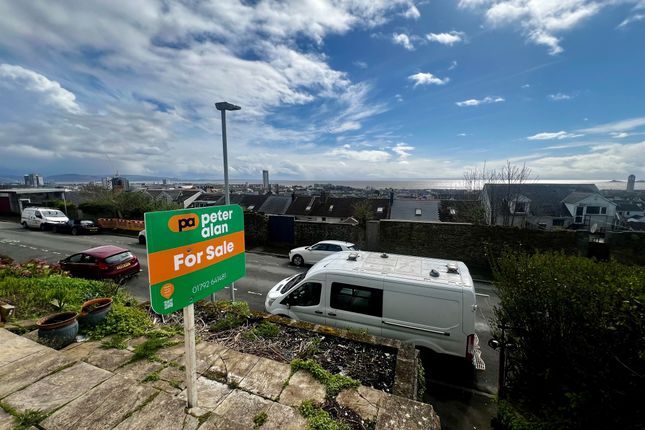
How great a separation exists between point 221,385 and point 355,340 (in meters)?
2.25

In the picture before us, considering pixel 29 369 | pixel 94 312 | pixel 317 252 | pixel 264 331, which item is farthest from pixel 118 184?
pixel 264 331

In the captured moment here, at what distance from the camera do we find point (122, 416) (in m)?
2.51

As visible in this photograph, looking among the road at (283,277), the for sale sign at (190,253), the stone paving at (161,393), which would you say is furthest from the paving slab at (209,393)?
the road at (283,277)

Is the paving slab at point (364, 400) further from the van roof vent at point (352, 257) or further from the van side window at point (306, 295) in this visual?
the van roof vent at point (352, 257)

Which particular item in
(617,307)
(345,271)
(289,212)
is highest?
(617,307)

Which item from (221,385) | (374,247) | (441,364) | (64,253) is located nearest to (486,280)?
(374,247)

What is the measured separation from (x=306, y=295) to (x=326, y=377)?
2697 mm

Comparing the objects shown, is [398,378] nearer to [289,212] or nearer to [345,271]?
[345,271]

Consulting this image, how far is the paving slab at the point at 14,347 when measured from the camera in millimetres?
3515

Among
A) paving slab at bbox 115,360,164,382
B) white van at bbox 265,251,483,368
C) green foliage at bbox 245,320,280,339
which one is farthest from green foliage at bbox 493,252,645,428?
paving slab at bbox 115,360,164,382

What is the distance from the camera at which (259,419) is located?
8.88ft

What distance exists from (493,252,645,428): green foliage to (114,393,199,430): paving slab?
3.96 metres

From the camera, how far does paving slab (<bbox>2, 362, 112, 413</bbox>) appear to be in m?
2.65

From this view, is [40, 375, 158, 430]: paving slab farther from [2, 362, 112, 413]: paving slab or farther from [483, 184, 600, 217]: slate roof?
[483, 184, 600, 217]: slate roof
